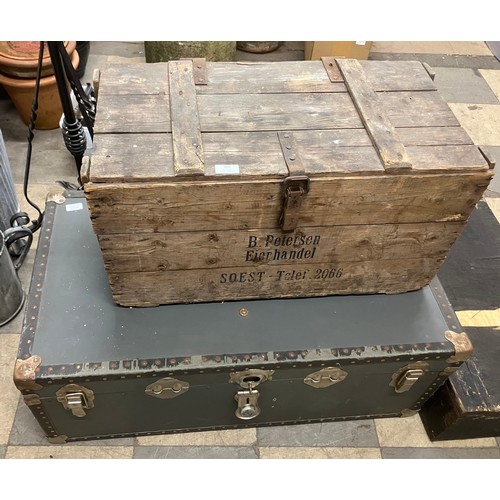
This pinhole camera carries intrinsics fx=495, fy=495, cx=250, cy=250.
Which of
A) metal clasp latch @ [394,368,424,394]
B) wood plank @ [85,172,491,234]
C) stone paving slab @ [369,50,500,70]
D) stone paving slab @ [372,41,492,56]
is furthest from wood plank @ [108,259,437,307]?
stone paving slab @ [372,41,492,56]

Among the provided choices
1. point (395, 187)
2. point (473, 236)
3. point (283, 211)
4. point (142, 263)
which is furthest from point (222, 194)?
point (473, 236)

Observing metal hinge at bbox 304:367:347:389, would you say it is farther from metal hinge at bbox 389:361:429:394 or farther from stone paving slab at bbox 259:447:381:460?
stone paving slab at bbox 259:447:381:460

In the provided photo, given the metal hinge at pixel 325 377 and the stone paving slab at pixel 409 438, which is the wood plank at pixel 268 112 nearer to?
the metal hinge at pixel 325 377

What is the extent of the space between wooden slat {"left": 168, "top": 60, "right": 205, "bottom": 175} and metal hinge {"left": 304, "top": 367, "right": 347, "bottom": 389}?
933mm

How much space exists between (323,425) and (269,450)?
28 centimetres

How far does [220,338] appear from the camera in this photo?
1902 millimetres

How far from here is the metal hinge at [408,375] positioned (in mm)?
1967

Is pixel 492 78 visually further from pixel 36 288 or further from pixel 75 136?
pixel 36 288

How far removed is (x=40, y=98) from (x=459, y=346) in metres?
2.89

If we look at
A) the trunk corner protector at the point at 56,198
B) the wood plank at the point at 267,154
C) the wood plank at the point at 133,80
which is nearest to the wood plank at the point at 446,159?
the wood plank at the point at 267,154

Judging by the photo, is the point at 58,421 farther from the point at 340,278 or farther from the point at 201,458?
the point at 340,278

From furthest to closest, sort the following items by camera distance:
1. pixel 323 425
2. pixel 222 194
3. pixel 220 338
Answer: pixel 323 425 → pixel 220 338 → pixel 222 194

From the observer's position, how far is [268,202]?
1.62 m

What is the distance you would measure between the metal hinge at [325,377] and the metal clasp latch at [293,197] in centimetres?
64
